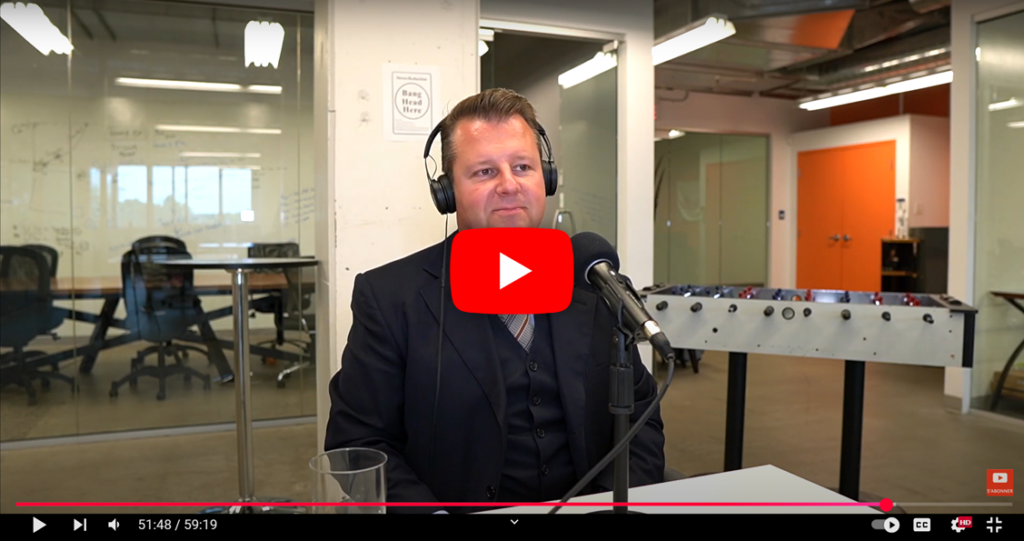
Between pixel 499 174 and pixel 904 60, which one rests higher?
pixel 904 60

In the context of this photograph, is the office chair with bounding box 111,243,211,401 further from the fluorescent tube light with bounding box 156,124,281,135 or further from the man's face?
the man's face

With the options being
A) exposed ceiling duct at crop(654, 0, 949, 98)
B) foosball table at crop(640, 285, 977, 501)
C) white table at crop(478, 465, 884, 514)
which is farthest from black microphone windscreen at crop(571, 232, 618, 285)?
exposed ceiling duct at crop(654, 0, 949, 98)

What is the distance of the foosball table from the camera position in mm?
2447

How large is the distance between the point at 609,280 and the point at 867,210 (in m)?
9.15

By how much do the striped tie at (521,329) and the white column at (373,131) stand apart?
3.12 feet

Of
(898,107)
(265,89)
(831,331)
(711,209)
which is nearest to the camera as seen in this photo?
(831,331)

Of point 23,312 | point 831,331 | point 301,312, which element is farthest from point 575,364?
point 23,312

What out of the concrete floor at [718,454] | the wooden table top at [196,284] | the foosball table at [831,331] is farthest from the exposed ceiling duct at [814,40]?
the wooden table top at [196,284]

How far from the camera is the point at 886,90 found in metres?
7.55

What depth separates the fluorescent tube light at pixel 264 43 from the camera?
4.27m

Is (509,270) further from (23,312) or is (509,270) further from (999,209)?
(999,209)

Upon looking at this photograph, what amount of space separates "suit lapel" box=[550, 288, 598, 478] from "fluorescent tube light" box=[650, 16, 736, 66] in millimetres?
3572

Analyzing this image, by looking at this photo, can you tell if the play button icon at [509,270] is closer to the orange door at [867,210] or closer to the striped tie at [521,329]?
the striped tie at [521,329]
